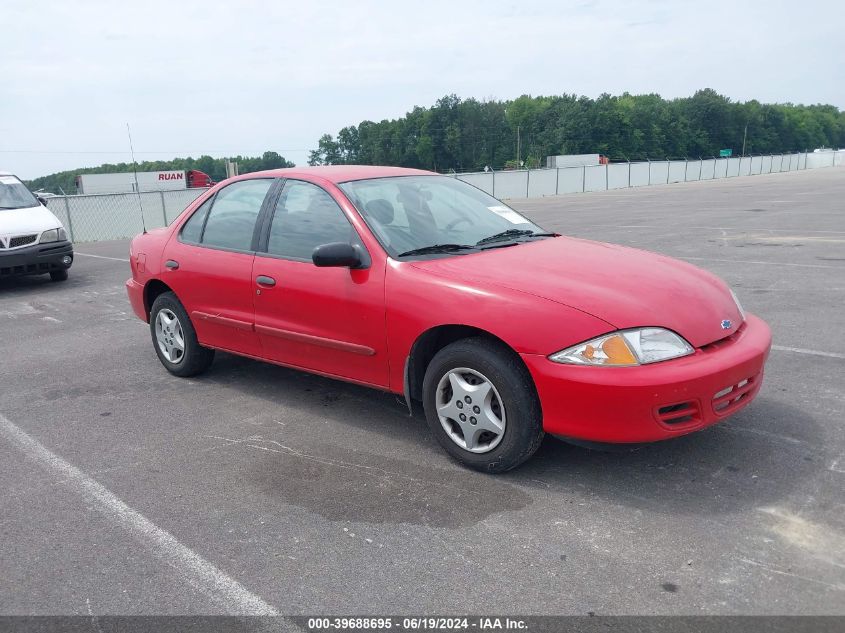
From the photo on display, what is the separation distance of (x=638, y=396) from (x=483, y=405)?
76 cm

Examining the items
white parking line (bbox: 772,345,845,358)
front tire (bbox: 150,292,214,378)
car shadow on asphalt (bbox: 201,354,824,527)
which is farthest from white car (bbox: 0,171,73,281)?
white parking line (bbox: 772,345,845,358)

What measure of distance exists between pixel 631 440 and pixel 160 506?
7.31 ft

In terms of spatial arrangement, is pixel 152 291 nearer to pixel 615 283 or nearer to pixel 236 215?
pixel 236 215

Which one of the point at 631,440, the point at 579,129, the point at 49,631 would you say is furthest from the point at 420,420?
the point at 579,129

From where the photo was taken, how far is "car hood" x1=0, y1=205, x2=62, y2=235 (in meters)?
10.1

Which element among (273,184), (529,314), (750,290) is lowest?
(750,290)

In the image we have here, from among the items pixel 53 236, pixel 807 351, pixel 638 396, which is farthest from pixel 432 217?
pixel 53 236

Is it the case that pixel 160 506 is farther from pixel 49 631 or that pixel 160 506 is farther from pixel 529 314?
pixel 529 314

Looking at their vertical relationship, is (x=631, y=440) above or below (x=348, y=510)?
above

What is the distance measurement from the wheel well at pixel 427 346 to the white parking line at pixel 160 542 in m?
1.43

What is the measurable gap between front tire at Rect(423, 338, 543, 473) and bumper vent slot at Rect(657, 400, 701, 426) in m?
0.56

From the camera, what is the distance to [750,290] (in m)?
8.13

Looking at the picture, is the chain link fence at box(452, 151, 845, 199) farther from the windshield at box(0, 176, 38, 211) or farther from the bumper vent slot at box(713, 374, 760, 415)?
the bumper vent slot at box(713, 374, 760, 415)

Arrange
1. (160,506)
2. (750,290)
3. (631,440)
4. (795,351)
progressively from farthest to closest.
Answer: (750,290) < (795,351) < (160,506) < (631,440)
